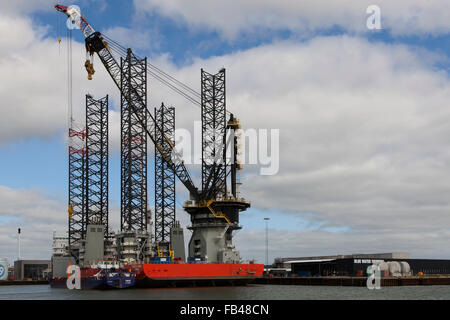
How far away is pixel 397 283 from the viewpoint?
9306 cm

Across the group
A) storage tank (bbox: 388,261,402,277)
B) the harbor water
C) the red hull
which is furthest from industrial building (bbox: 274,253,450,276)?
the harbor water

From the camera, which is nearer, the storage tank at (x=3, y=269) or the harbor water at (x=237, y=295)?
the harbor water at (x=237, y=295)

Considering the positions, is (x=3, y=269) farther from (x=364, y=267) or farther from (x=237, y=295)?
(x=237, y=295)

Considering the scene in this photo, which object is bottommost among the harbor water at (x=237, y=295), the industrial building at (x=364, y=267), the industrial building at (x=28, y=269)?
the industrial building at (x=28, y=269)

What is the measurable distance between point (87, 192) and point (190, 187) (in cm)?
2756

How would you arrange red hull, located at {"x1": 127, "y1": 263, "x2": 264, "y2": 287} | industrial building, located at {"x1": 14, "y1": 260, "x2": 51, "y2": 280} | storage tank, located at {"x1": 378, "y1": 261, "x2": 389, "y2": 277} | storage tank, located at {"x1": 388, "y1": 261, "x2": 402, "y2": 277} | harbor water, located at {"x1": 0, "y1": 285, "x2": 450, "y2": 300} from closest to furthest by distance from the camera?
harbor water, located at {"x1": 0, "y1": 285, "x2": 450, "y2": 300}
red hull, located at {"x1": 127, "y1": 263, "x2": 264, "y2": 287}
storage tank, located at {"x1": 378, "y1": 261, "x2": 389, "y2": 277}
storage tank, located at {"x1": 388, "y1": 261, "x2": 402, "y2": 277}
industrial building, located at {"x1": 14, "y1": 260, "x2": 51, "y2": 280}

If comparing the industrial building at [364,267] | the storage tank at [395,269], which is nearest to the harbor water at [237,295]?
the storage tank at [395,269]

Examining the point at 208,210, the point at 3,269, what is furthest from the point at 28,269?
the point at 208,210

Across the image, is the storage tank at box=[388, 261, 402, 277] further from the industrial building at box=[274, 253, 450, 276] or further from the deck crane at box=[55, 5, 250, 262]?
the deck crane at box=[55, 5, 250, 262]

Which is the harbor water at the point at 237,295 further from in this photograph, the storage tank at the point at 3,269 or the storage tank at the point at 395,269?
the storage tank at the point at 3,269

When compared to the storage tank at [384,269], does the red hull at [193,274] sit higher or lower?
higher

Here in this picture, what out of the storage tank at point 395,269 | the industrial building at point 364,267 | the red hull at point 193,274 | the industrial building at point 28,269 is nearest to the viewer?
the red hull at point 193,274
